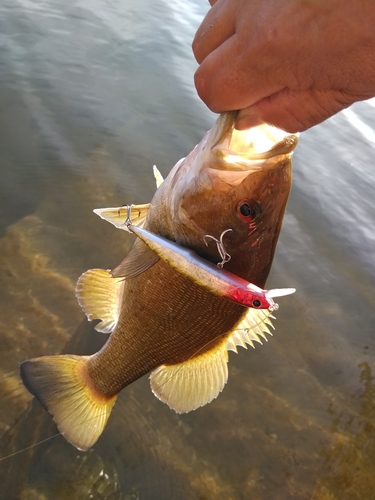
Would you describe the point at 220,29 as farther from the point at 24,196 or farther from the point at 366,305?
the point at 366,305

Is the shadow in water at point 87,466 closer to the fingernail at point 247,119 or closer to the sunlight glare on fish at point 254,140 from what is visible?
the sunlight glare on fish at point 254,140

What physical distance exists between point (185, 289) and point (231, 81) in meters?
0.98

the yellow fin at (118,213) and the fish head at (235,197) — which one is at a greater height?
the fish head at (235,197)

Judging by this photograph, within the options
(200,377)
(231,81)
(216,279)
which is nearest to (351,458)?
(200,377)

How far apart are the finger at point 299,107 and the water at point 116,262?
7.45ft

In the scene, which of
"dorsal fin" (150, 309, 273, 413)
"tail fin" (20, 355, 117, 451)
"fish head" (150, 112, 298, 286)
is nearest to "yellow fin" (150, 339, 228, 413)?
"dorsal fin" (150, 309, 273, 413)

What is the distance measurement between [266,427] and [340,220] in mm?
2503

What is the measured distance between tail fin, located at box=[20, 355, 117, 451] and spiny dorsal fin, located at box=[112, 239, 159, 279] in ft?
2.48

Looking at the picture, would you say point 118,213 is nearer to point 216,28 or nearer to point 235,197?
point 235,197

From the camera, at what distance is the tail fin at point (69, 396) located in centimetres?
218

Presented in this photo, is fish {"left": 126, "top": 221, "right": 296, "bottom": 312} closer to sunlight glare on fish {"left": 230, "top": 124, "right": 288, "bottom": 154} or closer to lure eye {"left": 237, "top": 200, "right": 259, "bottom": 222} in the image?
lure eye {"left": 237, "top": 200, "right": 259, "bottom": 222}

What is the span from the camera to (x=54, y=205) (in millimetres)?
3689

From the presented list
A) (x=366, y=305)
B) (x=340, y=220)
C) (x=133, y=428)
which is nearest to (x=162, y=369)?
(x=133, y=428)

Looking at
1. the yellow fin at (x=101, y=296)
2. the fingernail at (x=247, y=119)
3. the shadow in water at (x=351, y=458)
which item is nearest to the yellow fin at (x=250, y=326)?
the yellow fin at (x=101, y=296)
